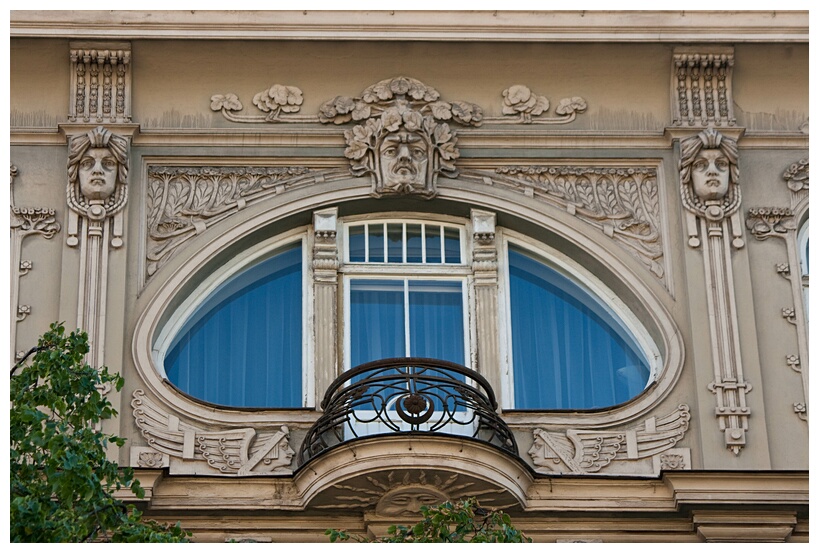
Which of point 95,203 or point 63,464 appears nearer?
point 63,464

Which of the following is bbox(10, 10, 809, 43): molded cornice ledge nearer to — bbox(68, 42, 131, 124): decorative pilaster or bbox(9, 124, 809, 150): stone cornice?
bbox(68, 42, 131, 124): decorative pilaster

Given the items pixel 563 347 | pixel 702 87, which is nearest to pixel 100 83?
pixel 563 347

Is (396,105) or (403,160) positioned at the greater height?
(396,105)

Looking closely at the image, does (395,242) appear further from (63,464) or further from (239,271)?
(63,464)

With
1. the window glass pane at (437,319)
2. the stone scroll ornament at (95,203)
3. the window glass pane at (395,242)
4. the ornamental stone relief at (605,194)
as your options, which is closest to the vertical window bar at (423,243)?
the window glass pane at (395,242)

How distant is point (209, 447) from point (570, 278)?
359cm

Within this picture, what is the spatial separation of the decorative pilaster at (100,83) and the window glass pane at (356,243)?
2.17m

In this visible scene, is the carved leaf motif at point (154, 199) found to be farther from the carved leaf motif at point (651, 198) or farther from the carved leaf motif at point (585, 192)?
the carved leaf motif at point (651, 198)

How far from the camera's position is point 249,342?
16.9m

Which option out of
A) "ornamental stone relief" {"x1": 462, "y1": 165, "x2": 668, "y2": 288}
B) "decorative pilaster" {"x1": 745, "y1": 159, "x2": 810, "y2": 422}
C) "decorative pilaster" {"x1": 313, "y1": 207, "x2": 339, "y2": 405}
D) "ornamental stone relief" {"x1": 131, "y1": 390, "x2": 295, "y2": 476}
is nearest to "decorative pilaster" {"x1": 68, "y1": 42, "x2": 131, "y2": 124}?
"decorative pilaster" {"x1": 313, "y1": 207, "x2": 339, "y2": 405}

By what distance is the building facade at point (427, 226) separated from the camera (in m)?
16.1

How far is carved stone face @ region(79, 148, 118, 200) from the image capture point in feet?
55.9

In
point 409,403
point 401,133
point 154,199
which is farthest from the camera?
point 401,133

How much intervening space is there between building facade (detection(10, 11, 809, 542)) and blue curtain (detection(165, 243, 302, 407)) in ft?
0.08
